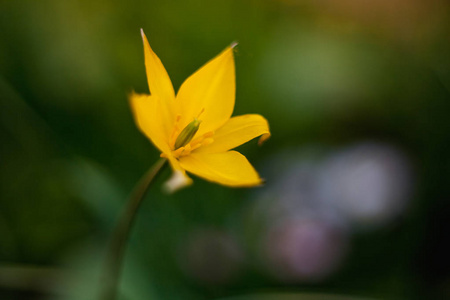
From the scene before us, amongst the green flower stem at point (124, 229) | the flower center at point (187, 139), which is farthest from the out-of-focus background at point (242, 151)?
the flower center at point (187, 139)

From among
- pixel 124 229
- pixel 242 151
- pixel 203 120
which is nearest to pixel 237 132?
pixel 203 120

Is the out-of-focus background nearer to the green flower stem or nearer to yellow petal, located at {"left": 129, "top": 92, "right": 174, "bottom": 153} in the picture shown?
the green flower stem

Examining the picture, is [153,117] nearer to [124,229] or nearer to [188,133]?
[188,133]

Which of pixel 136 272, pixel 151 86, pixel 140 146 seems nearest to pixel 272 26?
pixel 140 146

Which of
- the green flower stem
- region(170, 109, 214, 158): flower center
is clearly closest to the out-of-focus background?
A: the green flower stem

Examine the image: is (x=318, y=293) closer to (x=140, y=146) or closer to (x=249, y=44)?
(x=140, y=146)

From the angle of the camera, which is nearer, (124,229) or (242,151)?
(124,229)
